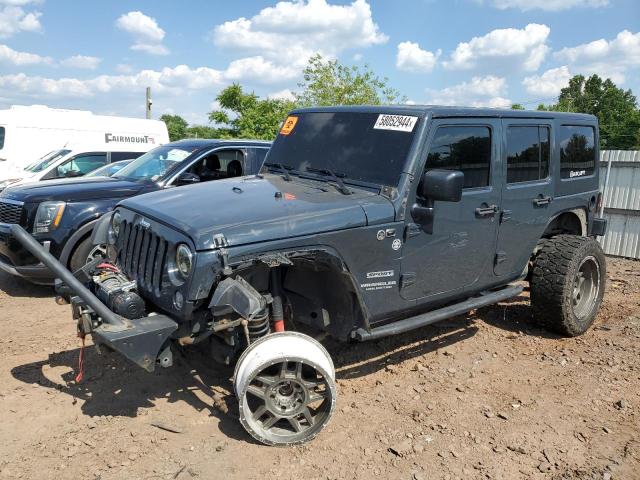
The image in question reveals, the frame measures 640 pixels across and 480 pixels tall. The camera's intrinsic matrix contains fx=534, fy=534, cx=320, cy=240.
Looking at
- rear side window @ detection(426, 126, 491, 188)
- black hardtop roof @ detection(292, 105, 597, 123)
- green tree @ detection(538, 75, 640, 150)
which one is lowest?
rear side window @ detection(426, 126, 491, 188)

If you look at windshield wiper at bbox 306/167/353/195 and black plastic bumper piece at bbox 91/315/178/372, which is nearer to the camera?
black plastic bumper piece at bbox 91/315/178/372

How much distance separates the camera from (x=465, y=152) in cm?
432

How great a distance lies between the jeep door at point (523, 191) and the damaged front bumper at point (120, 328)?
9.64 feet

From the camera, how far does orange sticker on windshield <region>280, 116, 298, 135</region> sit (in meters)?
4.90

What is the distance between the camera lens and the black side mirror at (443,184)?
3.63 meters

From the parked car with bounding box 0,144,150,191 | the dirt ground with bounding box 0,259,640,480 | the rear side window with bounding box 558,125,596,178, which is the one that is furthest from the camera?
the parked car with bounding box 0,144,150,191

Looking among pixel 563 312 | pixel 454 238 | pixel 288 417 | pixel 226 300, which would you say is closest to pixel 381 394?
pixel 288 417

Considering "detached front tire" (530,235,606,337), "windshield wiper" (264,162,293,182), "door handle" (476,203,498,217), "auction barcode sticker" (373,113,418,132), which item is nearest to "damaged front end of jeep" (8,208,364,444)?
"windshield wiper" (264,162,293,182)

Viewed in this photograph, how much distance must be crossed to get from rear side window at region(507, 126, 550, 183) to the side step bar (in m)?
1.00

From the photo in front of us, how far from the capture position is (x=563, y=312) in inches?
201

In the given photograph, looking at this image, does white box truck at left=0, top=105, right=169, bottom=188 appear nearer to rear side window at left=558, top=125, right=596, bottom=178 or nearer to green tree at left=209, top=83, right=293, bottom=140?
green tree at left=209, top=83, right=293, bottom=140

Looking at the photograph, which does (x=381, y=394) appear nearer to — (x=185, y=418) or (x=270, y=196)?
(x=185, y=418)

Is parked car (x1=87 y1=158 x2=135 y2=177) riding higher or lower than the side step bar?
higher

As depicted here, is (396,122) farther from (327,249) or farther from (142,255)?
(142,255)
